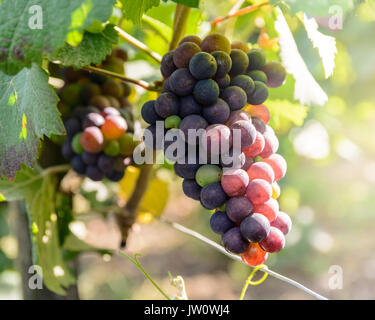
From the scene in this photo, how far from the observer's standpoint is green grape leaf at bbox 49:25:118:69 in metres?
0.67

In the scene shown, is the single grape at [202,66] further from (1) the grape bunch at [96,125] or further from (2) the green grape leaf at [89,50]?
(1) the grape bunch at [96,125]

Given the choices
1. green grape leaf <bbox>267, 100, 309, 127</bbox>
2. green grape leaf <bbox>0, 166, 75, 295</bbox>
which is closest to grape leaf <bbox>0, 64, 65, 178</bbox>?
green grape leaf <bbox>0, 166, 75, 295</bbox>

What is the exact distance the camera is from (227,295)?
11.6ft

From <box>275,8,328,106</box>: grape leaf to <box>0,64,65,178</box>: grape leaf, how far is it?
40cm

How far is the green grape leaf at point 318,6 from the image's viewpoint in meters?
0.61

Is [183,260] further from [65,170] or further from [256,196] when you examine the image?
[256,196]

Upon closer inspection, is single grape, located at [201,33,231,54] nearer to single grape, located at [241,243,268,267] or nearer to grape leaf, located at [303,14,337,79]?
grape leaf, located at [303,14,337,79]

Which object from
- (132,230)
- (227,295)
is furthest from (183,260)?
(132,230)

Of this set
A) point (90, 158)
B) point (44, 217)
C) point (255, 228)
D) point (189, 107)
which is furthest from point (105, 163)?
point (255, 228)

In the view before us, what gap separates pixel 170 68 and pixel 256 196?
263 mm

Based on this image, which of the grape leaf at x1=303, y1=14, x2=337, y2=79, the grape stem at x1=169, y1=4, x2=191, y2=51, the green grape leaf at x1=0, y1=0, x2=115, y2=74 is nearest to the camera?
the green grape leaf at x1=0, y1=0, x2=115, y2=74

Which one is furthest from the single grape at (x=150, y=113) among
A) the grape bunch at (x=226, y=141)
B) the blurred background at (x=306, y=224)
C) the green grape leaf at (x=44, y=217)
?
the blurred background at (x=306, y=224)

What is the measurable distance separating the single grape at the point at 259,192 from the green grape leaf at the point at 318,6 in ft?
0.87

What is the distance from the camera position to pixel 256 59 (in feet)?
2.33
